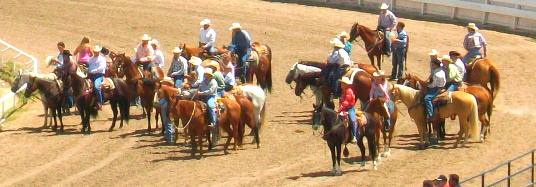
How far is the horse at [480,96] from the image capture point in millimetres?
27109

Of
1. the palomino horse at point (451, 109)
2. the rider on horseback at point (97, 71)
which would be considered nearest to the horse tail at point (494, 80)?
the palomino horse at point (451, 109)

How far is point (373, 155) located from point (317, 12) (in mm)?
17855

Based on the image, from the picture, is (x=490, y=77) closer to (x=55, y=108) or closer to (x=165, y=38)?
(x=55, y=108)

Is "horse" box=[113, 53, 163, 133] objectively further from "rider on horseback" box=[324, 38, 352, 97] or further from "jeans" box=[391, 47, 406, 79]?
"jeans" box=[391, 47, 406, 79]

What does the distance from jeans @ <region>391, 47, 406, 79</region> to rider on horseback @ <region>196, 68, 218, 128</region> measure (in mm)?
8149

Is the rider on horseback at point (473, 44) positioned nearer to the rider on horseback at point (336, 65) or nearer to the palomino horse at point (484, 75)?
the palomino horse at point (484, 75)

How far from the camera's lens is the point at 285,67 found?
35719mm

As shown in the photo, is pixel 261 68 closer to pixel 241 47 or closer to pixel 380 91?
pixel 241 47

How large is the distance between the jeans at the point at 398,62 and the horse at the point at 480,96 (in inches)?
224

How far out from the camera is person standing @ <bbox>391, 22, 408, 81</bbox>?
109 feet

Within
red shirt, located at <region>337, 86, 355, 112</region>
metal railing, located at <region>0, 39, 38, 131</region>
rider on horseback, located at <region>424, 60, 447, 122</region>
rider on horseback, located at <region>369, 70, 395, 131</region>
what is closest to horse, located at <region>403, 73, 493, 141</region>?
rider on horseback, located at <region>424, 60, 447, 122</region>

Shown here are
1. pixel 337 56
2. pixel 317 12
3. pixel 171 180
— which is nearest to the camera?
pixel 171 180

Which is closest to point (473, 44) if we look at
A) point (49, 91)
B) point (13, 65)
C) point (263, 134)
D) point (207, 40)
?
point (263, 134)

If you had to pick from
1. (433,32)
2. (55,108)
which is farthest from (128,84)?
(433,32)
